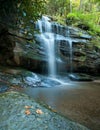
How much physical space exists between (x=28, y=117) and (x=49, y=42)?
45.1ft

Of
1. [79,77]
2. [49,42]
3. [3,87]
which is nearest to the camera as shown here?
[3,87]

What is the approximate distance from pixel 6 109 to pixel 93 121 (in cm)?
302

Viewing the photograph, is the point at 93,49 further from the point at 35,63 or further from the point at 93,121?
the point at 93,121

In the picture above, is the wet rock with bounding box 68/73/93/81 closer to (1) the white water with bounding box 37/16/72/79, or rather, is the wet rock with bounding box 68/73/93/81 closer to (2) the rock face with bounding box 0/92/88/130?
(1) the white water with bounding box 37/16/72/79

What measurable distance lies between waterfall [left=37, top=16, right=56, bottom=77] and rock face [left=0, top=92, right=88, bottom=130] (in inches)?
481

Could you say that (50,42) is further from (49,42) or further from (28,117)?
(28,117)

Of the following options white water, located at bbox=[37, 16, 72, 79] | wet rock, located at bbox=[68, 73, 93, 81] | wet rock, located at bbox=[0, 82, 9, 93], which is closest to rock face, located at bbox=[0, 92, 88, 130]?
wet rock, located at bbox=[0, 82, 9, 93]

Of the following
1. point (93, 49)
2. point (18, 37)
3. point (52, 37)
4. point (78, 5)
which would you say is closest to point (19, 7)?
point (18, 37)

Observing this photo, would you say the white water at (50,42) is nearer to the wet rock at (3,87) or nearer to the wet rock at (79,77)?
the wet rock at (79,77)

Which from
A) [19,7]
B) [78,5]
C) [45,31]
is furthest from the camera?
[78,5]

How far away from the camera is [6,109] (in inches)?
135

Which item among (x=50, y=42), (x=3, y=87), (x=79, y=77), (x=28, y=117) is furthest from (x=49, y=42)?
(x=28, y=117)

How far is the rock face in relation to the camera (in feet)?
10.2

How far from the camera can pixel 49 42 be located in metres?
16.8
